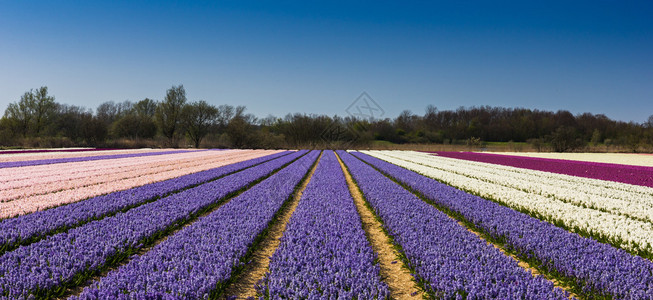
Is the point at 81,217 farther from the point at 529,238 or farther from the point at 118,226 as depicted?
the point at 529,238

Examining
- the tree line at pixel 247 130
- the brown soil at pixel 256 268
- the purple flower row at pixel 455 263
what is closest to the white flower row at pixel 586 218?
the purple flower row at pixel 455 263

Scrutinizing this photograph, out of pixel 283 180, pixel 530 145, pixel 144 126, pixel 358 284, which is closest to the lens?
pixel 358 284

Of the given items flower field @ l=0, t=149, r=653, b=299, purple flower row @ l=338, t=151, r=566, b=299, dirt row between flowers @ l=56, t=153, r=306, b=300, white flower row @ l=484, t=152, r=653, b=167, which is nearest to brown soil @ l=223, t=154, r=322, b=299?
flower field @ l=0, t=149, r=653, b=299

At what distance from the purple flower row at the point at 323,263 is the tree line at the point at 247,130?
48.1 m

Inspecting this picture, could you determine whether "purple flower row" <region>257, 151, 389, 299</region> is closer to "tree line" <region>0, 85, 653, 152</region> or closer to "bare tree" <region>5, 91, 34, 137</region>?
"tree line" <region>0, 85, 653, 152</region>

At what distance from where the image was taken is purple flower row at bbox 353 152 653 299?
359cm

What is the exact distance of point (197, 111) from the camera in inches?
2228

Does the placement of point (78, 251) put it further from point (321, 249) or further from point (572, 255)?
point (572, 255)

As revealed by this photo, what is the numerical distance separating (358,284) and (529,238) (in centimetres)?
339

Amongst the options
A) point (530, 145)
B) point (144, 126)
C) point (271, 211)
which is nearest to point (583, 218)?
point (271, 211)

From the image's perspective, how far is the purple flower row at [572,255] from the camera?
3.59m

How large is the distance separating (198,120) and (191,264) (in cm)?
5698

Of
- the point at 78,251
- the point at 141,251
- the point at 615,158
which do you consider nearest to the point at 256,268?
the point at 141,251

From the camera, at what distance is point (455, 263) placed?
4.16 meters
